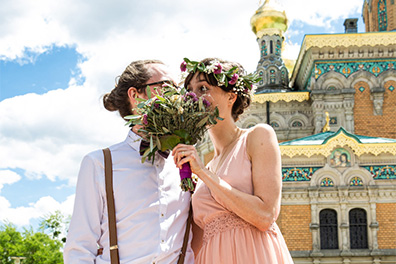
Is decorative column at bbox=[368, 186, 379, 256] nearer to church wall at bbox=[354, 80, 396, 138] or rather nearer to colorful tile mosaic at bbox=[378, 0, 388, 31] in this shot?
church wall at bbox=[354, 80, 396, 138]

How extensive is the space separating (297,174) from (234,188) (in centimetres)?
1565

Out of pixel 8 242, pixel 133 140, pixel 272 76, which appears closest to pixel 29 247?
pixel 8 242

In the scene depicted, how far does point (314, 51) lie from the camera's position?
2206 centimetres

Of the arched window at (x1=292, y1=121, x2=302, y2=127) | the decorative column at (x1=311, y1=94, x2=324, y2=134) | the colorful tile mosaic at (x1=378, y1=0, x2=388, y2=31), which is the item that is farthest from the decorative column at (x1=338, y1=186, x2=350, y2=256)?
the colorful tile mosaic at (x1=378, y1=0, x2=388, y2=31)

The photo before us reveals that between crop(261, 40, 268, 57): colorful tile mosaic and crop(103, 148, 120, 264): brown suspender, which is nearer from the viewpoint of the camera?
crop(103, 148, 120, 264): brown suspender

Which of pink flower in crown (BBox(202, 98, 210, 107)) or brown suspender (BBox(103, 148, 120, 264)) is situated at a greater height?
pink flower in crown (BBox(202, 98, 210, 107))

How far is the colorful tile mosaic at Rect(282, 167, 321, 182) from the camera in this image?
714 inches

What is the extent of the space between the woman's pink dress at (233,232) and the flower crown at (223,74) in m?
0.31

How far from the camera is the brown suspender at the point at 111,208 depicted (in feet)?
8.48

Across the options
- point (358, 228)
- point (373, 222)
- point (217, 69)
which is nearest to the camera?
point (217, 69)

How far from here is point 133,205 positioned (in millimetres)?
2701

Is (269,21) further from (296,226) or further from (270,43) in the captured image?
(296,226)

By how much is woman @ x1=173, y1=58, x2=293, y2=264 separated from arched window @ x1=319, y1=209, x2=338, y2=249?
15.6 m

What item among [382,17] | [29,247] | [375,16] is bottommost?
[29,247]
